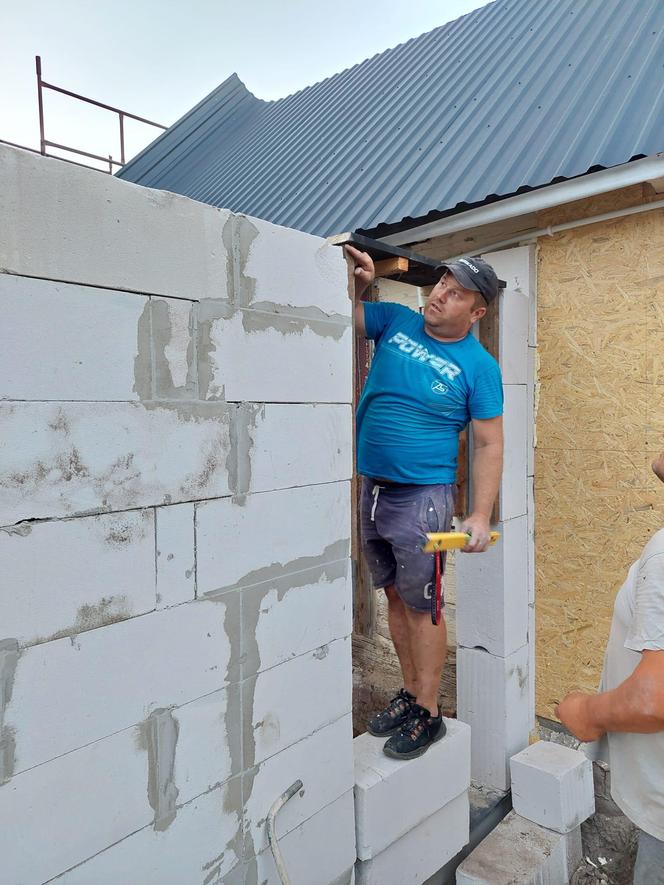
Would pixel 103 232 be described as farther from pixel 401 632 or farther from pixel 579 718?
pixel 401 632

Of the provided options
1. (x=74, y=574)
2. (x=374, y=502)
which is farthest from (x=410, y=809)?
(x=74, y=574)

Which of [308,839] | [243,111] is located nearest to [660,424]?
[308,839]

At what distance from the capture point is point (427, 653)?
2.73 metres

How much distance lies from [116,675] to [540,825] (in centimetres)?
269

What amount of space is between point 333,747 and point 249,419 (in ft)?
4.12

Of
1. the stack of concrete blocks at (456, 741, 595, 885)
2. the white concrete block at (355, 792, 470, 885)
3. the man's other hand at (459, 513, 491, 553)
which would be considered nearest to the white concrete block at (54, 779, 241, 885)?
the white concrete block at (355, 792, 470, 885)

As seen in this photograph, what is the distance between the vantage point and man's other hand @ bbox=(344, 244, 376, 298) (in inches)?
92.0

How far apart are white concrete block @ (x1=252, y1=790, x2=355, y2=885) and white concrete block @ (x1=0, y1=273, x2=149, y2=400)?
5.12ft

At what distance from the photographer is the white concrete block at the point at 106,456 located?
1.40 m

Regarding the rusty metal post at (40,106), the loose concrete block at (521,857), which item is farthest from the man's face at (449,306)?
the rusty metal post at (40,106)

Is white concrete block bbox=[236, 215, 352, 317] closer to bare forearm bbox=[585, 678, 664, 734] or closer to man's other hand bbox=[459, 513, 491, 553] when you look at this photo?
man's other hand bbox=[459, 513, 491, 553]

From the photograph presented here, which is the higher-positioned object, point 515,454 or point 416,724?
point 515,454

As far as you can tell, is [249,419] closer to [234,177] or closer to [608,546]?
[608,546]

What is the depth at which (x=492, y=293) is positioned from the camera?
2.76 m
